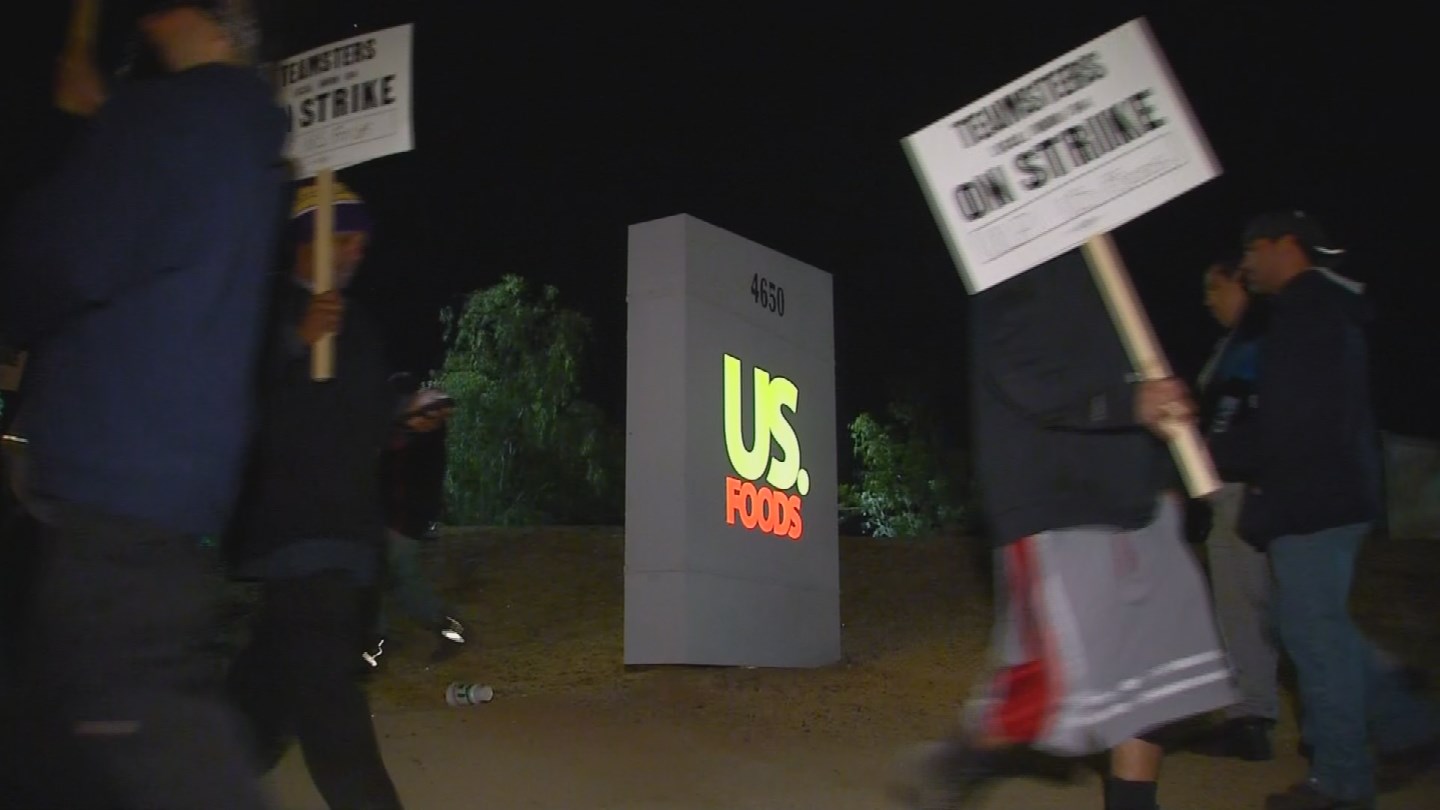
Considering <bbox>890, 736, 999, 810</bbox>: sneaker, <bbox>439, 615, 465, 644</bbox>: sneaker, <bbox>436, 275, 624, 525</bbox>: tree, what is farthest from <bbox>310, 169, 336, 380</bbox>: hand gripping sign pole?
<bbox>436, 275, 624, 525</bbox>: tree

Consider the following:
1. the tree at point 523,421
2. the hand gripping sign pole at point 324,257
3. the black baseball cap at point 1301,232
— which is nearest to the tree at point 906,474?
the tree at point 523,421

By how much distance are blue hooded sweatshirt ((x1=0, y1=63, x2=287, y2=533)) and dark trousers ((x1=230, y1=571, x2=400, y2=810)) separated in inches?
46.2

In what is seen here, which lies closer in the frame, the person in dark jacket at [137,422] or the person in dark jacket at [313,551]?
the person in dark jacket at [137,422]

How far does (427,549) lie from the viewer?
452 inches

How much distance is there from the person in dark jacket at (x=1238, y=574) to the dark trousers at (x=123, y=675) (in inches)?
169

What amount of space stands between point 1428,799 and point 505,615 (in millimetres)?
6278

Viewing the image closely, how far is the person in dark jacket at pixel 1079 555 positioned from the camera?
13.0 feet

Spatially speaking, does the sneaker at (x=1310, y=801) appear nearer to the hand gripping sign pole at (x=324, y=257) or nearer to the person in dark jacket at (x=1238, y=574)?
the person in dark jacket at (x=1238, y=574)

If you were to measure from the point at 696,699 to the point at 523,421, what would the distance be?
17102mm

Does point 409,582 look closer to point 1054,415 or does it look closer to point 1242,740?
point 1242,740

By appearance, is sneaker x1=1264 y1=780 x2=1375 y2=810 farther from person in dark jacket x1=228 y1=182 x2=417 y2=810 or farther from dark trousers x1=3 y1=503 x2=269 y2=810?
dark trousers x1=3 y1=503 x2=269 y2=810

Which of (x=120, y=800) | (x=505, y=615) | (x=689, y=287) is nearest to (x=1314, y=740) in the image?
(x=120, y=800)

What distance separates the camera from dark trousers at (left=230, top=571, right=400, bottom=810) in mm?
3678

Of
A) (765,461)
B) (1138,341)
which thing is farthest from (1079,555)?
(765,461)
